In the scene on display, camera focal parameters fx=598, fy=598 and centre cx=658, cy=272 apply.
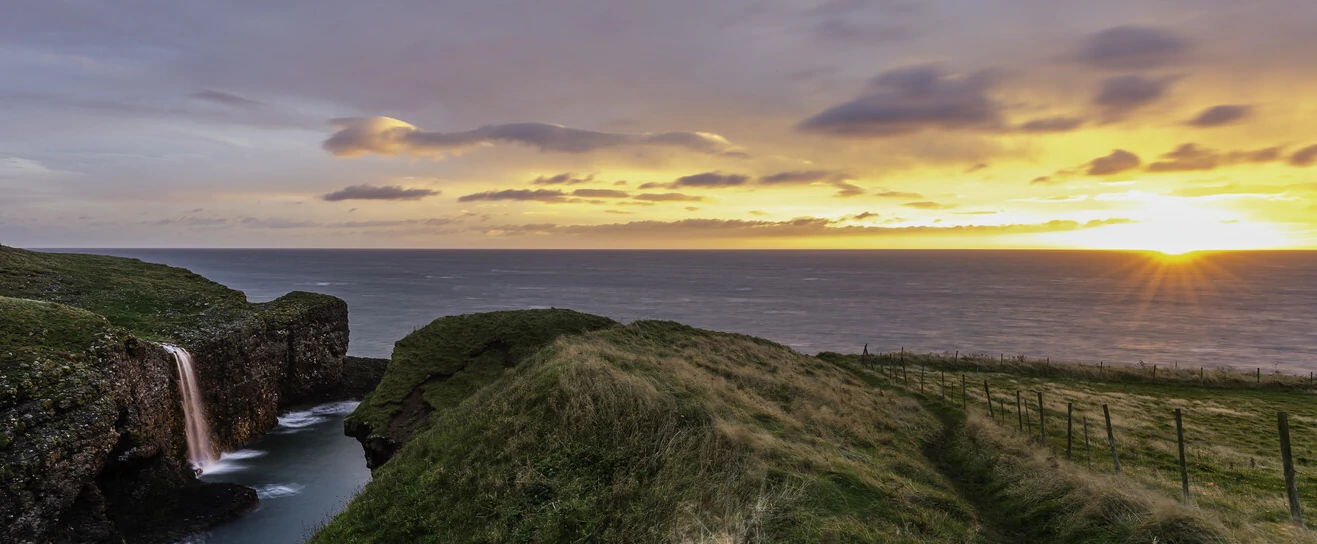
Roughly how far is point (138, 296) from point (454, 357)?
24.6 m

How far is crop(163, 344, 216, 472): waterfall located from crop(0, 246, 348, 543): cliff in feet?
2.56

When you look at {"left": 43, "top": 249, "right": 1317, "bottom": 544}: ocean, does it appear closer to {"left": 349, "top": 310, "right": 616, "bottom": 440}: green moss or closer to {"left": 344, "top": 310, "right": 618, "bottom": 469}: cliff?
{"left": 344, "top": 310, "right": 618, "bottom": 469}: cliff

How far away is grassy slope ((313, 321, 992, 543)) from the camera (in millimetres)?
14055

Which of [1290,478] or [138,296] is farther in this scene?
[138,296]

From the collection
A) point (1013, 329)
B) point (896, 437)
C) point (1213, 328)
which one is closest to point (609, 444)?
point (896, 437)

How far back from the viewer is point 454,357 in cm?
3344

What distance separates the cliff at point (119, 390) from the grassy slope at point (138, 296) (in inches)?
4.2

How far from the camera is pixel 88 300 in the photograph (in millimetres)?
37562

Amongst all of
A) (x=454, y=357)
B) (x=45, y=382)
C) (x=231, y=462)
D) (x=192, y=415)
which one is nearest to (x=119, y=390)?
→ (x=45, y=382)

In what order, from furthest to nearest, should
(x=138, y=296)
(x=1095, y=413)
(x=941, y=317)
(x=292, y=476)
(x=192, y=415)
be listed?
(x=941, y=317)
(x=1095, y=413)
(x=138, y=296)
(x=292, y=476)
(x=192, y=415)

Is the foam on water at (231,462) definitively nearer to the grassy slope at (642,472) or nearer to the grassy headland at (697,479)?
the grassy headland at (697,479)

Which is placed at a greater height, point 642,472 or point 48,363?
point 48,363

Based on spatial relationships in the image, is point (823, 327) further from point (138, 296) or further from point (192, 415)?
point (138, 296)

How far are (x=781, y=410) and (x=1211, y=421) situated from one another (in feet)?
122
